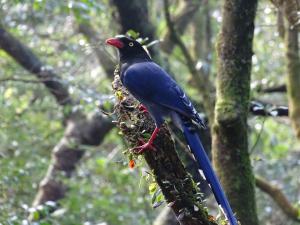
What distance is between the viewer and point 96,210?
7410 millimetres

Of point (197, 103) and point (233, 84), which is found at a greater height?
point (233, 84)

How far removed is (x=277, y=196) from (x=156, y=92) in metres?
2.22

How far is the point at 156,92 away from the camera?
12.3ft

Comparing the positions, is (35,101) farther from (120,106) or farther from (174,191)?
(174,191)

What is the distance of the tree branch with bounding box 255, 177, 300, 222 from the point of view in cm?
540

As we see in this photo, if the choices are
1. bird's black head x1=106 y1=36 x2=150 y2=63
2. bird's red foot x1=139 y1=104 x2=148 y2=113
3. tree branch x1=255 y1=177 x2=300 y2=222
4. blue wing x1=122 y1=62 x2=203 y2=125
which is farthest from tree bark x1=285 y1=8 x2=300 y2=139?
bird's red foot x1=139 y1=104 x2=148 y2=113

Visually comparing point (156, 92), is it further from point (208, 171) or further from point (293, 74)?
point (293, 74)

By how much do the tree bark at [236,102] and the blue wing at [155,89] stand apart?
0.33 meters

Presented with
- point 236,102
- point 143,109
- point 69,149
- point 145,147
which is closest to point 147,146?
point 145,147

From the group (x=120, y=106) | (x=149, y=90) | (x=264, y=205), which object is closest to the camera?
(x=120, y=106)

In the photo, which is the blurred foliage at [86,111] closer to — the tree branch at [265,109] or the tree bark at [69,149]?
the tree bark at [69,149]

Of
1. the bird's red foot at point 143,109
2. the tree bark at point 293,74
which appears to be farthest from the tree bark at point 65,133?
the bird's red foot at point 143,109

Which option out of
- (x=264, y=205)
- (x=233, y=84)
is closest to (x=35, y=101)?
(x=264, y=205)

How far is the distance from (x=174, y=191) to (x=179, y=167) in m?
0.12
